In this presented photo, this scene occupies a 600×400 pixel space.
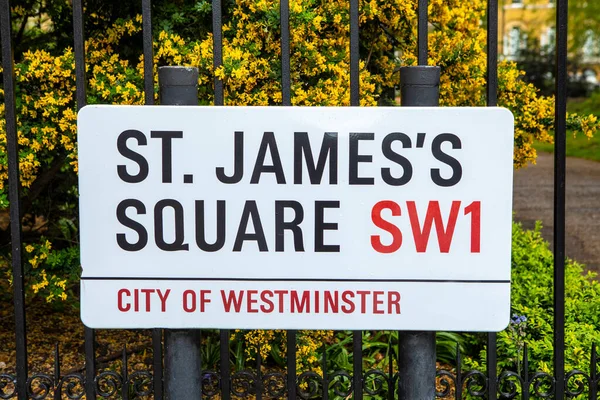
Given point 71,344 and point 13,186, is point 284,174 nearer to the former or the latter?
point 13,186

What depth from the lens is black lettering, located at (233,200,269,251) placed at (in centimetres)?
179

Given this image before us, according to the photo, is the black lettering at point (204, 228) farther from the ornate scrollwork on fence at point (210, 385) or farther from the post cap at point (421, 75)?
the ornate scrollwork on fence at point (210, 385)

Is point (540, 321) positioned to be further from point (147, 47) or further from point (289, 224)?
point (147, 47)

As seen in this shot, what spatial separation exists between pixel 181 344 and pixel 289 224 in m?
0.42

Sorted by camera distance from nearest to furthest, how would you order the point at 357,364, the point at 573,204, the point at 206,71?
the point at 357,364, the point at 206,71, the point at 573,204

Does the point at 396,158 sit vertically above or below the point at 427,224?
above

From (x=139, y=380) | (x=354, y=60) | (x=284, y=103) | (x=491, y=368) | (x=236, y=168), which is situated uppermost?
(x=354, y=60)

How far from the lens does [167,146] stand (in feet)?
5.82

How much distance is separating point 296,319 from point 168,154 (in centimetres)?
51

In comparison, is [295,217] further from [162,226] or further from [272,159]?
[162,226]

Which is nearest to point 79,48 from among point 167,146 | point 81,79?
point 81,79

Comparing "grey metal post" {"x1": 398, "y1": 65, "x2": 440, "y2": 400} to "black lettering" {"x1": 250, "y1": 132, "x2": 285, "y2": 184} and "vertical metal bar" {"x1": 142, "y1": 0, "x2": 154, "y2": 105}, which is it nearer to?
"black lettering" {"x1": 250, "y1": 132, "x2": 285, "y2": 184}

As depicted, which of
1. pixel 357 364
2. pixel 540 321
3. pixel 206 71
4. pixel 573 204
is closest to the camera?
pixel 357 364

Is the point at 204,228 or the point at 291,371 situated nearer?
the point at 204,228
